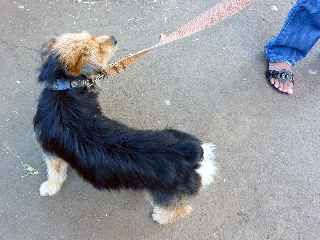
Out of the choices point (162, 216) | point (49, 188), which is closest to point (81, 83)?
point (49, 188)

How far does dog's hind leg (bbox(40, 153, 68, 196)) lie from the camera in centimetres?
302

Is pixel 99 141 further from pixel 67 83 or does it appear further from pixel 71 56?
pixel 71 56

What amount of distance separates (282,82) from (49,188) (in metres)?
2.24

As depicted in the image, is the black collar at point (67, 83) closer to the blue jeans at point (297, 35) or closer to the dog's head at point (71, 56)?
the dog's head at point (71, 56)

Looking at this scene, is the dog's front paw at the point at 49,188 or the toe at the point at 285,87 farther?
the toe at the point at 285,87

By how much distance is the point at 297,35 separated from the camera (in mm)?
3770

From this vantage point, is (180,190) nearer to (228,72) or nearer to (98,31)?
(228,72)

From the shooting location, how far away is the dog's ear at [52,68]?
8.44 ft

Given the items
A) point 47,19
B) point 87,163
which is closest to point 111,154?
point 87,163

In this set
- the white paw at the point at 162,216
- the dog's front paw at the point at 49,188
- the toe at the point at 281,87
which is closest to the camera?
the white paw at the point at 162,216

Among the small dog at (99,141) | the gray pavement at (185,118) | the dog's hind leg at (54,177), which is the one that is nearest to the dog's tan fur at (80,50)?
the small dog at (99,141)

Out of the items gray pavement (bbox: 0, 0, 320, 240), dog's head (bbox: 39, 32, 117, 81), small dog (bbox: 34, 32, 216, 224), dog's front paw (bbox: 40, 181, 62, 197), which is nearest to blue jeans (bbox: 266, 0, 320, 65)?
gray pavement (bbox: 0, 0, 320, 240)

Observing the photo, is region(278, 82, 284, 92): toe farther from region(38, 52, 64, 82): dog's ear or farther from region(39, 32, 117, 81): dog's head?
region(38, 52, 64, 82): dog's ear

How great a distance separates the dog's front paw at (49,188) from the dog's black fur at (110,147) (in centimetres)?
51
